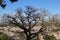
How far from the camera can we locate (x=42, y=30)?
1361 inches

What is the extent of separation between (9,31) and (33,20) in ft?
19.7

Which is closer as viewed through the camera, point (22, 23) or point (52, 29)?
point (22, 23)

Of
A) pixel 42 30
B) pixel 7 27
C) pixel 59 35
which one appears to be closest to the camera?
pixel 42 30

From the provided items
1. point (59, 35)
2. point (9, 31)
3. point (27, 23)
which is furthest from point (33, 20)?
point (59, 35)

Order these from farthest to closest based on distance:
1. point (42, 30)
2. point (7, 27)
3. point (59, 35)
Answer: point (59, 35) → point (7, 27) → point (42, 30)

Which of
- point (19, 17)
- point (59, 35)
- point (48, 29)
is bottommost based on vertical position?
point (59, 35)

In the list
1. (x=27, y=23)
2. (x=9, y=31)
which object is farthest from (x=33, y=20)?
(x=9, y=31)

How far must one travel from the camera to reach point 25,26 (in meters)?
35.0

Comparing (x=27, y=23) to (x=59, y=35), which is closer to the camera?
(x=27, y=23)

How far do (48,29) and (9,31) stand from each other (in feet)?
23.6

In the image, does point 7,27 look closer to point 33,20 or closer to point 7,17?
point 7,17

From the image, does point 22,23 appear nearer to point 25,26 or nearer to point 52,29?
point 25,26

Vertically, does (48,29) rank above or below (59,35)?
above

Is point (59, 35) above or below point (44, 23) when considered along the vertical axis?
below
